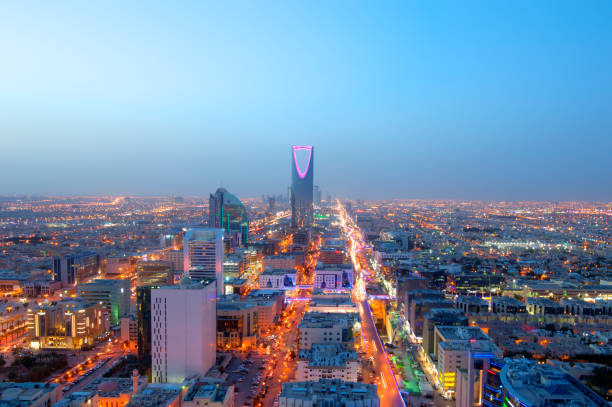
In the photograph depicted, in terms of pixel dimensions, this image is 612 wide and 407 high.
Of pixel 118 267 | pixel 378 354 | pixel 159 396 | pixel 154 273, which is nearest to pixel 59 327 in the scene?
pixel 154 273

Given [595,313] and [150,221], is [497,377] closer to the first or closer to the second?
[595,313]

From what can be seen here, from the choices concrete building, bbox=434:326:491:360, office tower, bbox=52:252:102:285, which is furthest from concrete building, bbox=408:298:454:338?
office tower, bbox=52:252:102:285

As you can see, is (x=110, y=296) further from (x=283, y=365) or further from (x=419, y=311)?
(x=419, y=311)

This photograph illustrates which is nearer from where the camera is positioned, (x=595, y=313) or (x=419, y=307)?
(x=419, y=307)

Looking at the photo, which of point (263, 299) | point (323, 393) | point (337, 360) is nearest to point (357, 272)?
point (263, 299)

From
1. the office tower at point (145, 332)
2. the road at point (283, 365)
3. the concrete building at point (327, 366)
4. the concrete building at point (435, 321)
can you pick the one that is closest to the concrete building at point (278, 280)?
the road at point (283, 365)
